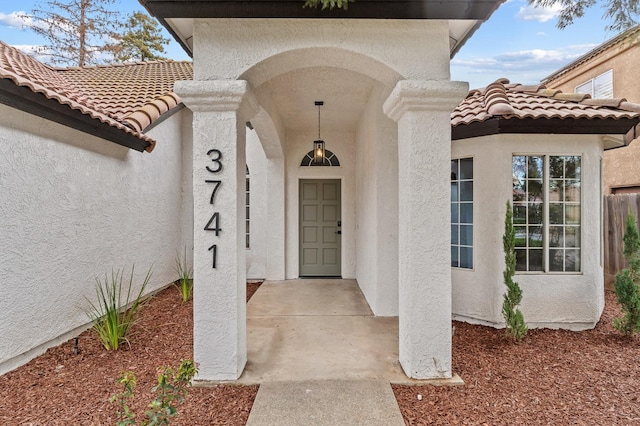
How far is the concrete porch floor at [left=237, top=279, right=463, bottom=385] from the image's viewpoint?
3555 millimetres

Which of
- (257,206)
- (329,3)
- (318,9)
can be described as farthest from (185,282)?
(329,3)

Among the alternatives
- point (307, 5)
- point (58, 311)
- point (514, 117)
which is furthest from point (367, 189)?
point (58, 311)

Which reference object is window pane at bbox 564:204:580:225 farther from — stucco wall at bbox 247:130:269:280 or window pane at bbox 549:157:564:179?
stucco wall at bbox 247:130:269:280

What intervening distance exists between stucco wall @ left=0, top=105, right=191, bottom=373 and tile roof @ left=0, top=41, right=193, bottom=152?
40cm

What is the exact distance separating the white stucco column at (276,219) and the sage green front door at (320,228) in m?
0.60

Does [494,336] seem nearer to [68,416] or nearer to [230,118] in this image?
[230,118]

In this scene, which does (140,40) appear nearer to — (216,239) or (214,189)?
(214,189)

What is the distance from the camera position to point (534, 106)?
5141 mm

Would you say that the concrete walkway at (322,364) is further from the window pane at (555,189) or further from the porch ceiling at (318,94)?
the porch ceiling at (318,94)

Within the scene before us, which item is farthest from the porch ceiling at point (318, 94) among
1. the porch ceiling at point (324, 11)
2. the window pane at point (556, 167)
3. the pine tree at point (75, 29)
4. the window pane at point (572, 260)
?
the pine tree at point (75, 29)

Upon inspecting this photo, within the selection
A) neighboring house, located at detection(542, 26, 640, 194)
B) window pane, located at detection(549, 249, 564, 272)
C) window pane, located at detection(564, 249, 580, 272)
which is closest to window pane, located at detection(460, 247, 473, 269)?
→ window pane, located at detection(549, 249, 564, 272)

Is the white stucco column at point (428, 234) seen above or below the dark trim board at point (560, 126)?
below

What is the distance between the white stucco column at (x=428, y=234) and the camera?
11.2 ft

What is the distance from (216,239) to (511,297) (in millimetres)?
3871
